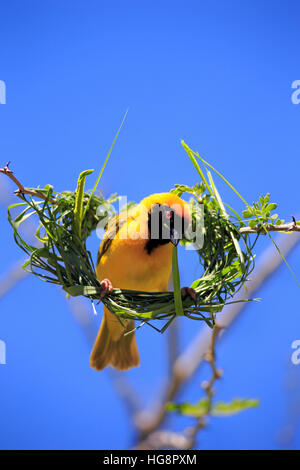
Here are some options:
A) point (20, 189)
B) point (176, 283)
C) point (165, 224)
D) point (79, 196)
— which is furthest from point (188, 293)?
point (20, 189)

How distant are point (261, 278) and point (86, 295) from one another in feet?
3.74

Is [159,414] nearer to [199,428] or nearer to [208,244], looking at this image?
[199,428]

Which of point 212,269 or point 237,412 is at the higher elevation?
point 212,269

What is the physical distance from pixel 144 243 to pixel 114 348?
0.51 m

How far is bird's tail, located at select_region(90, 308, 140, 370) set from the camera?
2029mm

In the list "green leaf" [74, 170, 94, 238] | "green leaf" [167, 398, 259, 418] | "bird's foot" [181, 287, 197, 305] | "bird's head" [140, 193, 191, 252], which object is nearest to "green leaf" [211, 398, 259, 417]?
"green leaf" [167, 398, 259, 418]

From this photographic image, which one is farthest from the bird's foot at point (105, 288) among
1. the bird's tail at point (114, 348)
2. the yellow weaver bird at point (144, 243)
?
the bird's tail at point (114, 348)

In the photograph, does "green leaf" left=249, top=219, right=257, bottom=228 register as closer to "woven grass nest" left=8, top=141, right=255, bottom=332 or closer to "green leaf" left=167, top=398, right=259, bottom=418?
"woven grass nest" left=8, top=141, right=255, bottom=332

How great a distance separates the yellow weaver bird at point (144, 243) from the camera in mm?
1738

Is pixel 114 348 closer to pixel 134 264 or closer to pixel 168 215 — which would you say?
pixel 134 264

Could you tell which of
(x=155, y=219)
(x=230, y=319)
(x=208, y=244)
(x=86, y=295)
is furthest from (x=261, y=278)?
(x=86, y=295)

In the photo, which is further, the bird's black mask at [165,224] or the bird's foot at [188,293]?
the bird's black mask at [165,224]

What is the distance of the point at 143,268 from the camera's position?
1.81 metres

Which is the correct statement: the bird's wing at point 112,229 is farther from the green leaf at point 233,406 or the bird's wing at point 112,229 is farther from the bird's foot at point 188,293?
the green leaf at point 233,406
